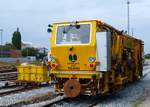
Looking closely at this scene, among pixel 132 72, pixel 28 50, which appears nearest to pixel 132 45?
pixel 132 72

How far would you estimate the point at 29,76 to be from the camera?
76.6 feet

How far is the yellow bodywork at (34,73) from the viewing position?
23031 mm

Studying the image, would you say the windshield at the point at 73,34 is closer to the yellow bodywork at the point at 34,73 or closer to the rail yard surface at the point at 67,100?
the rail yard surface at the point at 67,100

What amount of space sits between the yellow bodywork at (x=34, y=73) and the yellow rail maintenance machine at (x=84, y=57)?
5516mm

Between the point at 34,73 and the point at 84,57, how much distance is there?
6916mm

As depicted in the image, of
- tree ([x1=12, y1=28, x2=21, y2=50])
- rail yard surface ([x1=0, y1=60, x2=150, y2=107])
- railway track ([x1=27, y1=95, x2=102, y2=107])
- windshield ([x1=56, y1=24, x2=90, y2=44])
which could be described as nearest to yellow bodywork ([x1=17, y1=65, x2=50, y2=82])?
rail yard surface ([x1=0, y1=60, x2=150, y2=107])

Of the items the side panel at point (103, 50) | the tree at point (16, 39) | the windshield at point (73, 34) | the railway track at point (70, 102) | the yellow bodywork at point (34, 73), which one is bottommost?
the railway track at point (70, 102)

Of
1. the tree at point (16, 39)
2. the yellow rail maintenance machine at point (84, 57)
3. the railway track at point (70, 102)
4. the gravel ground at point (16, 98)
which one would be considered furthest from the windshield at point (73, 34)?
the tree at point (16, 39)

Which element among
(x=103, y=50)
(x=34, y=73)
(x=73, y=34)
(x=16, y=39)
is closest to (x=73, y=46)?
(x=73, y=34)

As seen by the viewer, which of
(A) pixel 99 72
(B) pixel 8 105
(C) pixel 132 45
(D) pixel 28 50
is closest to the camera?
(B) pixel 8 105

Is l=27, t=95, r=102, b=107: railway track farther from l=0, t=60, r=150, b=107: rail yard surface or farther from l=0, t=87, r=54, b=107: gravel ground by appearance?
l=0, t=87, r=54, b=107: gravel ground

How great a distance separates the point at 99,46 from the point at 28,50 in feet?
340

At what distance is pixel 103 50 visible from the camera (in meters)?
16.5

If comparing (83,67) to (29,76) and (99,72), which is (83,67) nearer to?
(99,72)
